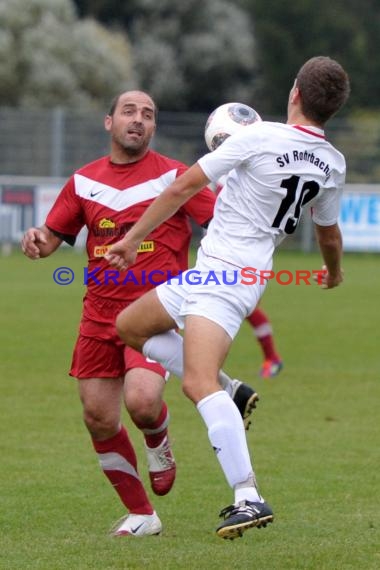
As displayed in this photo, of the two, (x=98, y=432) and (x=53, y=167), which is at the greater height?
(x=98, y=432)

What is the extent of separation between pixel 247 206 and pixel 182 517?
215 centimetres

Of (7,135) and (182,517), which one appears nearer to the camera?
(182,517)

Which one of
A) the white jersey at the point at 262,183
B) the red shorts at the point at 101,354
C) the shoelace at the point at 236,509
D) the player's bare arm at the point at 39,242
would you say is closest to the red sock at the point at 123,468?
the red shorts at the point at 101,354

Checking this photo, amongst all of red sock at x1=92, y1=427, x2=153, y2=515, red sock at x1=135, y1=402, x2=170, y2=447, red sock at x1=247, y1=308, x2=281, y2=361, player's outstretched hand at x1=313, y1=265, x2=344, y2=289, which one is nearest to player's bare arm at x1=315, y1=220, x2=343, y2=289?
player's outstretched hand at x1=313, y1=265, x2=344, y2=289

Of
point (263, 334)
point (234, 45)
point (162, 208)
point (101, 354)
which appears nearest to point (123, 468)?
point (101, 354)

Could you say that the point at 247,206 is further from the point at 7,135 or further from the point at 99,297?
the point at 7,135

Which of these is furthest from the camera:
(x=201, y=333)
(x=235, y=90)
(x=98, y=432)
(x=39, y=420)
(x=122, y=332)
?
(x=235, y=90)

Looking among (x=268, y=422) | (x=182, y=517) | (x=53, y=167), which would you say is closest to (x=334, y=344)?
(x=268, y=422)

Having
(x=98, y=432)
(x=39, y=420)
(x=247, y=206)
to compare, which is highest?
(x=247, y=206)

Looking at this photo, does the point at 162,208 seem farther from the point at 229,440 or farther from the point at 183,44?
the point at 183,44

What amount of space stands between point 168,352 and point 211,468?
2659 mm

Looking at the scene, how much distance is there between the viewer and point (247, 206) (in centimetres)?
564

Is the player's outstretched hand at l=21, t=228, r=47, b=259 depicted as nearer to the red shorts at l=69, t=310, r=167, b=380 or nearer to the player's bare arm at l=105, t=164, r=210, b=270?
the red shorts at l=69, t=310, r=167, b=380

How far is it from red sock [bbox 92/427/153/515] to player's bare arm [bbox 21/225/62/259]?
3.36 ft
